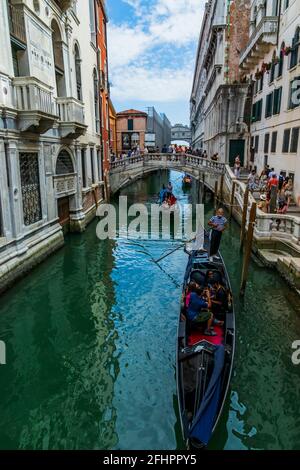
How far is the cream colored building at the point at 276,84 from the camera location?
13023mm

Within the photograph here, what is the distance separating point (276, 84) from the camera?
15.2 m

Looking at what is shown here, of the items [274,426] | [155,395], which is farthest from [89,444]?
[274,426]

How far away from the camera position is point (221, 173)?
19.2 metres

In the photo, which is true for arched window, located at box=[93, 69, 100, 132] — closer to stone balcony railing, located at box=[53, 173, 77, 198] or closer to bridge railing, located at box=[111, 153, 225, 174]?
bridge railing, located at box=[111, 153, 225, 174]

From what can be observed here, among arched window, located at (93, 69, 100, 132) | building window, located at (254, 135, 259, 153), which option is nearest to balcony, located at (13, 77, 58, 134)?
arched window, located at (93, 69, 100, 132)

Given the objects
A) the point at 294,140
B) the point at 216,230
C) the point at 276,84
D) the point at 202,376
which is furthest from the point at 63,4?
the point at 202,376

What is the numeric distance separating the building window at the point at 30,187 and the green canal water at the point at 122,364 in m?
1.59

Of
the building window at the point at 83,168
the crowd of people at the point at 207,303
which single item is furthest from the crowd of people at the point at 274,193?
the building window at the point at 83,168

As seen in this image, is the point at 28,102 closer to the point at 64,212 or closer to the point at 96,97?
the point at 64,212

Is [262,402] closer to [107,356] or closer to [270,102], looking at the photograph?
[107,356]

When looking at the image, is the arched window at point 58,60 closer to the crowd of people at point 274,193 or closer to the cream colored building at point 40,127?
the cream colored building at point 40,127

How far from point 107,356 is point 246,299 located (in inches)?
150

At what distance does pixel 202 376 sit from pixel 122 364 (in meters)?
1.96

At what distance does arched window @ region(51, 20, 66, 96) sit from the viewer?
11.7 meters
